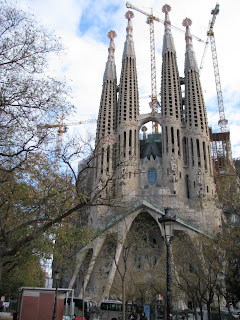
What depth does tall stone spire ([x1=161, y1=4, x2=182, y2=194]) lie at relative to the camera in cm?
4487

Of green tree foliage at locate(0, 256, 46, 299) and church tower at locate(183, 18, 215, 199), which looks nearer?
green tree foliage at locate(0, 256, 46, 299)

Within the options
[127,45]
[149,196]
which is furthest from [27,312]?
[127,45]

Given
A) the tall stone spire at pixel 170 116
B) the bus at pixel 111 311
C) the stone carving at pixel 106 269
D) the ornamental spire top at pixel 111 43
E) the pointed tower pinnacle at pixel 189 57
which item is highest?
the ornamental spire top at pixel 111 43

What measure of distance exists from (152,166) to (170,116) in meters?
7.70

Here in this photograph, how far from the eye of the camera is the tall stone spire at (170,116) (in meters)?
44.9

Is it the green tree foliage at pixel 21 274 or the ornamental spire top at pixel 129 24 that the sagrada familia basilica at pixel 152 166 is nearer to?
the ornamental spire top at pixel 129 24

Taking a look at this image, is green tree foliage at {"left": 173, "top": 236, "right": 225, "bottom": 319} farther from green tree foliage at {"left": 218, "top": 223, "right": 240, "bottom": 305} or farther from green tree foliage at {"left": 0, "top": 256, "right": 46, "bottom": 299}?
green tree foliage at {"left": 0, "top": 256, "right": 46, "bottom": 299}

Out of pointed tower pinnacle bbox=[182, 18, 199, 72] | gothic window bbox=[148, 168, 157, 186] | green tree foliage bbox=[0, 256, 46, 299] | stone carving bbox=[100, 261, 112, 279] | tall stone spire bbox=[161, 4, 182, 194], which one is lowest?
green tree foliage bbox=[0, 256, 46, 299]

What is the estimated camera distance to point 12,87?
8.80 m

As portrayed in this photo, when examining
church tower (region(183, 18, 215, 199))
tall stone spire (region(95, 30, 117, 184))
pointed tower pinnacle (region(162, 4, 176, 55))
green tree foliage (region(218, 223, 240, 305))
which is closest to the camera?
green tree foliage (region(218, 223, 240, 305))

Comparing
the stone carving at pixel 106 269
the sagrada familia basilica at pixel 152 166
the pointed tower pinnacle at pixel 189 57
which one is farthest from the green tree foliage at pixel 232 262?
the pointed tower pinnacle at pixel 189 57

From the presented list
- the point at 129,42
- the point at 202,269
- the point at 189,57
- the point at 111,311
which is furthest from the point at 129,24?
the point at 202,269

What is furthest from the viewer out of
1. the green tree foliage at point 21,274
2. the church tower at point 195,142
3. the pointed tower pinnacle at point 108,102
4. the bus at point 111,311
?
the pointed tower pinnacle at point 108,102

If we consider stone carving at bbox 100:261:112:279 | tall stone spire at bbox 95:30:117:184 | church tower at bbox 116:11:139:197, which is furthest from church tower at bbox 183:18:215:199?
stone carving at bbox 100:261:112:279
